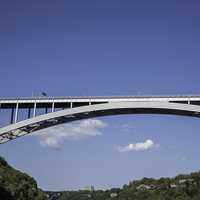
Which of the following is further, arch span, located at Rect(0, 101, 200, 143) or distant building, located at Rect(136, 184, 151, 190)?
distant building, located at Rect(136, 184, 151, 190)

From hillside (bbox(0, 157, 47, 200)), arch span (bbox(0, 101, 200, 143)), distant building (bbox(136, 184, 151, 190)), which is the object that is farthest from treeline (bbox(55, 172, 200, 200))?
arch span (bbox(0, 101, 200, 143))

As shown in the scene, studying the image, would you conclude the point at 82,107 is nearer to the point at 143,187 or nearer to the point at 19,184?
the point at 19,184

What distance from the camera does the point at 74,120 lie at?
119 ft

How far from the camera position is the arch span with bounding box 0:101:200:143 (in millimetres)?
34125

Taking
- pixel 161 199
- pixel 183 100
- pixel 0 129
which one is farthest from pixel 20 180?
pixel 183 100

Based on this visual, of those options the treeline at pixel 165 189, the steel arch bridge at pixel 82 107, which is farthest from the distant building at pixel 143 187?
the steel arch bridge at pixel 82 107

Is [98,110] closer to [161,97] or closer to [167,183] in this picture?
[161,97]

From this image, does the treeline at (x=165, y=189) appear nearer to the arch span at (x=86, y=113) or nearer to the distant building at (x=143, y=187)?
the distant building at (x=143, y=187)

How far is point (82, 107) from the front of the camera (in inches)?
1368

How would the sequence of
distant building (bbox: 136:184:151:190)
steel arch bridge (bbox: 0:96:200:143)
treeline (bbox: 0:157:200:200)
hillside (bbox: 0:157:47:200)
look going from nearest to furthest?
steel arch bridge (bbox: 0:96:200:143), hillside (bbox: 0:157:47:200), treeline (bbox: 0:157:200:200), distant building (bbox: 136:184:151:190)

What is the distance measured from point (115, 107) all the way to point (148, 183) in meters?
85.6

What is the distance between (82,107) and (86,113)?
0.57 metres

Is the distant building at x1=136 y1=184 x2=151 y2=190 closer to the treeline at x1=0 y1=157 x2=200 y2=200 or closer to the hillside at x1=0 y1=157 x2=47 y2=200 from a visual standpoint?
the treeline at x1=0 y1=157 x2=200 y2=200

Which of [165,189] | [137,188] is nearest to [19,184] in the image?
[165,189]
